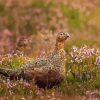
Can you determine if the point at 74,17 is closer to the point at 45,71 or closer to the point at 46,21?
the point at 46,21

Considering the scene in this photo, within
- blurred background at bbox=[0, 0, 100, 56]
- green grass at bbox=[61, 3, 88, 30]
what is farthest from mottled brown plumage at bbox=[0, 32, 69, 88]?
green grass at bbox=[61, 3, 88, 30]

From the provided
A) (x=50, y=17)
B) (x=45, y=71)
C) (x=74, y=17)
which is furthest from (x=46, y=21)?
(x=45, y=71)

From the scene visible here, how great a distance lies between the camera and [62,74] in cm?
1018

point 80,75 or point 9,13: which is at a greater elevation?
point 9,13

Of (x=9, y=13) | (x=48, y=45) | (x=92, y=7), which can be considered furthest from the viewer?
(x=92, y=7)

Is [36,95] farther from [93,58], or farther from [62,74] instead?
[93,58]

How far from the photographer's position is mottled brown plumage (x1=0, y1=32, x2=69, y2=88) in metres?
10.1

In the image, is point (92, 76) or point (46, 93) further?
point (92, 76)

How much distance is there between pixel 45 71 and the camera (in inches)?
398

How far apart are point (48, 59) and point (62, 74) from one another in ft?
1.23

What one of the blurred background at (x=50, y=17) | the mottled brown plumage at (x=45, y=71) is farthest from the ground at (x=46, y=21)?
the mottled brown plumage at (x=45, y=71)

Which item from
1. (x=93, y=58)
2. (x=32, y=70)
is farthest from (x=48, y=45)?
(x=32, y=70)

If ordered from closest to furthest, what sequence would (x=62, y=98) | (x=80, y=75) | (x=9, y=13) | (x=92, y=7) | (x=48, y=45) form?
(x=62, y=98), (x=80, y=75), (x=48, y=45), (x=9, y=13), (x=92, y=7)

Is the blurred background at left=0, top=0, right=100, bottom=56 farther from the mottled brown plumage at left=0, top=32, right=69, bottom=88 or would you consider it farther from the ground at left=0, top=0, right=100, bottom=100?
the mottled brown plumage at left=0, top=32, right=69, bottom=88
